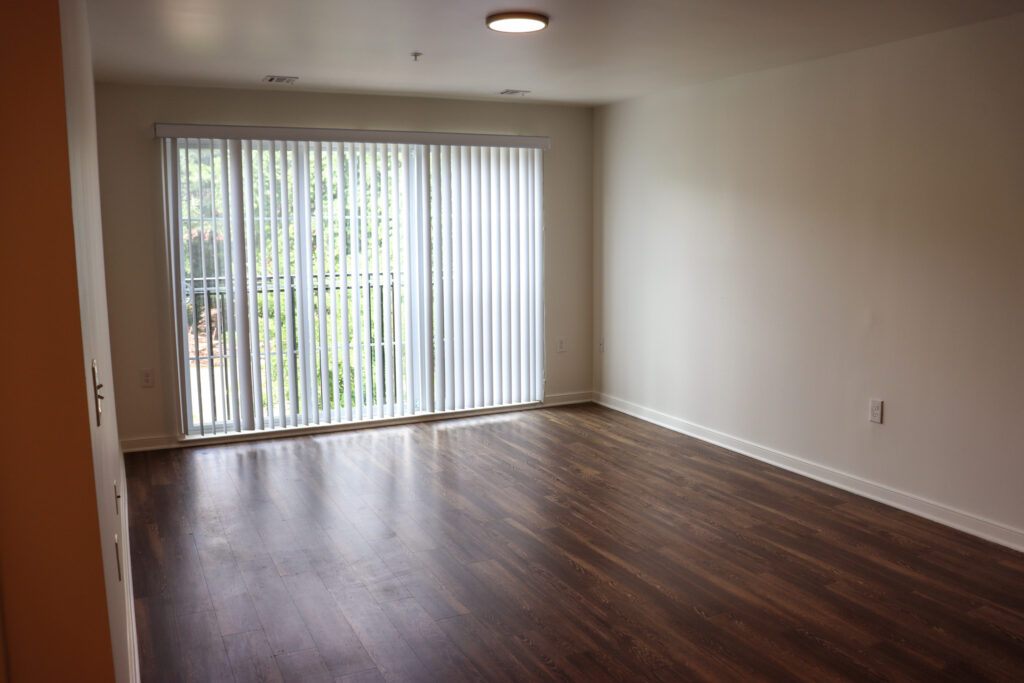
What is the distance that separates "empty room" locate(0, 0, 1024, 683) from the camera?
8.57 ft

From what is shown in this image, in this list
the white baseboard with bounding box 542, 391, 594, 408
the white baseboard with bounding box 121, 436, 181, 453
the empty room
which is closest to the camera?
the empty room

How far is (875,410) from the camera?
4.26m

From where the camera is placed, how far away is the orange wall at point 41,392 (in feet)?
3.46

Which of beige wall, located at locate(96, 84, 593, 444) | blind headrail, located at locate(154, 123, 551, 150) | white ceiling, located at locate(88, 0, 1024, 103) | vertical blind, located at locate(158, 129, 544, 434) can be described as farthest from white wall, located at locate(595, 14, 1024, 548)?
beige wall, located at locate(96, 84, 593, 444)

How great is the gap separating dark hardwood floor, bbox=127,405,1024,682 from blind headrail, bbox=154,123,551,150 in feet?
6.67

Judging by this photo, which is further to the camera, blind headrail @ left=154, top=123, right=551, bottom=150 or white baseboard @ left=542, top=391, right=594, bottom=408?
white baseboard @ left=542, top=391, right=594, bottom=408

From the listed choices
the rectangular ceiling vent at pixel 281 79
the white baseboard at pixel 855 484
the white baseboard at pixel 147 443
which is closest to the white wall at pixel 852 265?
the white baseboard at pixel 855 484

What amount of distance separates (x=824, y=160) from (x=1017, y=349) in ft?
4.67

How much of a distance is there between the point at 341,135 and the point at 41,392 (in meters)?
4.66

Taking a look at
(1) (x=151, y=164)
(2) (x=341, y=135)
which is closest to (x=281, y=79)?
(2) (x=341, y=135)

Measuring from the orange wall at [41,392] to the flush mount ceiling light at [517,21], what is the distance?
261cm

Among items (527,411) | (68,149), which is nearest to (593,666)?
(68,149)

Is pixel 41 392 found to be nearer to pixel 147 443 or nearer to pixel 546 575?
pixel 546 575

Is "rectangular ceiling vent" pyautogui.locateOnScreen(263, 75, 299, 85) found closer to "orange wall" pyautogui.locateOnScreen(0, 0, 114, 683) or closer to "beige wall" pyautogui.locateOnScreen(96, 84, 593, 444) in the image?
"beige wall" pyautogui.locateOnScreen(96, 84, 593, 444)
